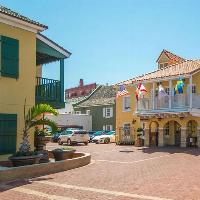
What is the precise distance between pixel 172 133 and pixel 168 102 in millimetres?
3497

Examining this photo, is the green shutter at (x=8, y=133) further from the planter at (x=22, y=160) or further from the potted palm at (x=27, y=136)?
the planter at (x=22, y=160)

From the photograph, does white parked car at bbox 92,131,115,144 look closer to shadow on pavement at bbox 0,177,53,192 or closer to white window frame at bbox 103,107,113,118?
white window frame at bbox 103,107,113,118

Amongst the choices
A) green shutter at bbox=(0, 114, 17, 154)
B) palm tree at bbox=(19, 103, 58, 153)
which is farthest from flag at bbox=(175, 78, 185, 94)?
green shutter at bbox=(0, 114, 17, 154)

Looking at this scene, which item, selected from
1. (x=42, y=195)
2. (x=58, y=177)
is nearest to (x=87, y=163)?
(x=58, y=177)

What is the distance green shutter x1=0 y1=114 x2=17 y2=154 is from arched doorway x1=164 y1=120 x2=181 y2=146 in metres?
17.6

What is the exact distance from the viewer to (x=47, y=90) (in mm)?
18172

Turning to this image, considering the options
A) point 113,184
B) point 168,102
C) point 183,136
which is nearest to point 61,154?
point 113,184

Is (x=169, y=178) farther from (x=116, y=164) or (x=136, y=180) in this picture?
(x=116, y=164)

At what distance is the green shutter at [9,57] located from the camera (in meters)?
15.5

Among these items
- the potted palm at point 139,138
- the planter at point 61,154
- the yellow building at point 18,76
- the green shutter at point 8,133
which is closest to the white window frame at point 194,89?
the potted palm at point 139,138

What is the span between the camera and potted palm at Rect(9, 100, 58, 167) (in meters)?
14.2

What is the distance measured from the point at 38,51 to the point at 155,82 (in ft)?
48.6

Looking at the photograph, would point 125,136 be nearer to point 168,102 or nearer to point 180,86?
point 168,102

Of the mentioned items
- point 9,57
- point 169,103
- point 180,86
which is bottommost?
point 169,103
